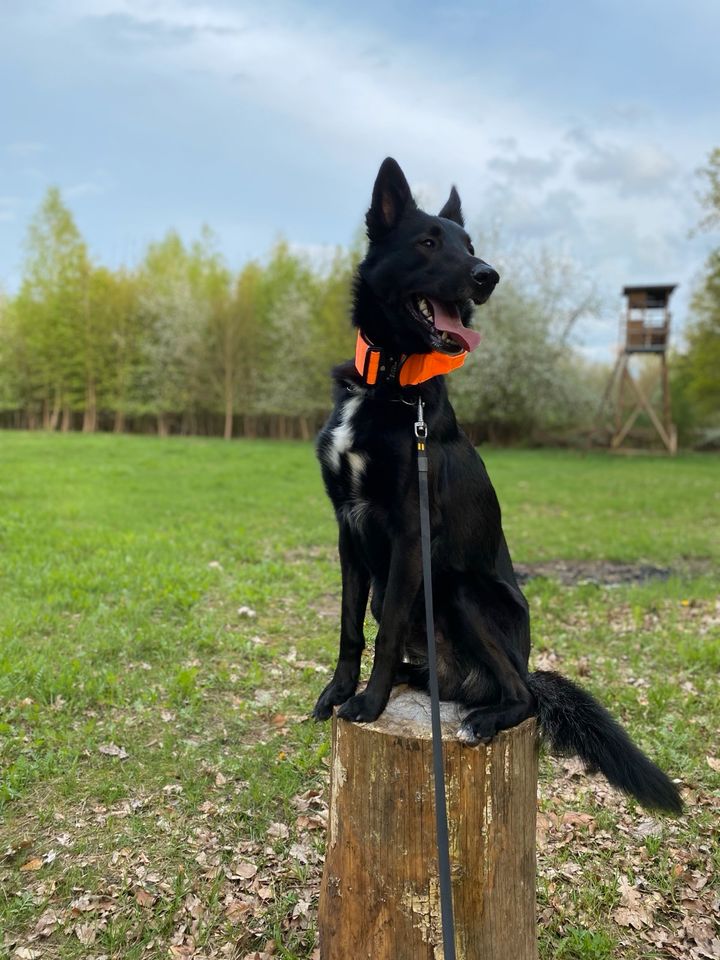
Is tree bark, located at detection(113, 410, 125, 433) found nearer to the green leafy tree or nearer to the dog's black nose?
the green leafy tree

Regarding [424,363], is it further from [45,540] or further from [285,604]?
[45,540]

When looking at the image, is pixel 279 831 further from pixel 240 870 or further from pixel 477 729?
pixel 477 729

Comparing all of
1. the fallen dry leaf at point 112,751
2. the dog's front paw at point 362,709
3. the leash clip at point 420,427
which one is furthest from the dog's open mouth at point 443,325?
the fallen dry leaf at point 112,751

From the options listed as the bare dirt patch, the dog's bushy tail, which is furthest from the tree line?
the dog's bushy tail

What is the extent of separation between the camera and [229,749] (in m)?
4.39

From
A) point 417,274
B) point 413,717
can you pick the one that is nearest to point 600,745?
point 413,717

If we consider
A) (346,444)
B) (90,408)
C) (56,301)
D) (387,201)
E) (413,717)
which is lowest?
(413,717)

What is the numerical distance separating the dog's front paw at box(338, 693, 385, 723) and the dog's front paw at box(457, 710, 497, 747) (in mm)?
295

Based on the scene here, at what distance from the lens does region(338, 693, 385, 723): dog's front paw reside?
8.11ft

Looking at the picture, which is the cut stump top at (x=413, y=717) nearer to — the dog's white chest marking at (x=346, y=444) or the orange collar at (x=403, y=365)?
the dog's white chest marking at (x=346, y=444)

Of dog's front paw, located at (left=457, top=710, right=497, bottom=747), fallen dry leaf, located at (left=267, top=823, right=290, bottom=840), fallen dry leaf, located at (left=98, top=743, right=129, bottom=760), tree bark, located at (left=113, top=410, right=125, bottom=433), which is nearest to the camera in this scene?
dog's front paw, located at (left=457, top=710, right=497, bottom=747)

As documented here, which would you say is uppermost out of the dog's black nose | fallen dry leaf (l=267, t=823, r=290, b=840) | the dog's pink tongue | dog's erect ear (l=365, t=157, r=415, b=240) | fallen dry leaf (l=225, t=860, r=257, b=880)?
dog's erect ear (l=365, t=157, r=415, b=240)

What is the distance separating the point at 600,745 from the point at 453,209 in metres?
2.28

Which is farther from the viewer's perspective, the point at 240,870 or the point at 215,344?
the point at 215,344
